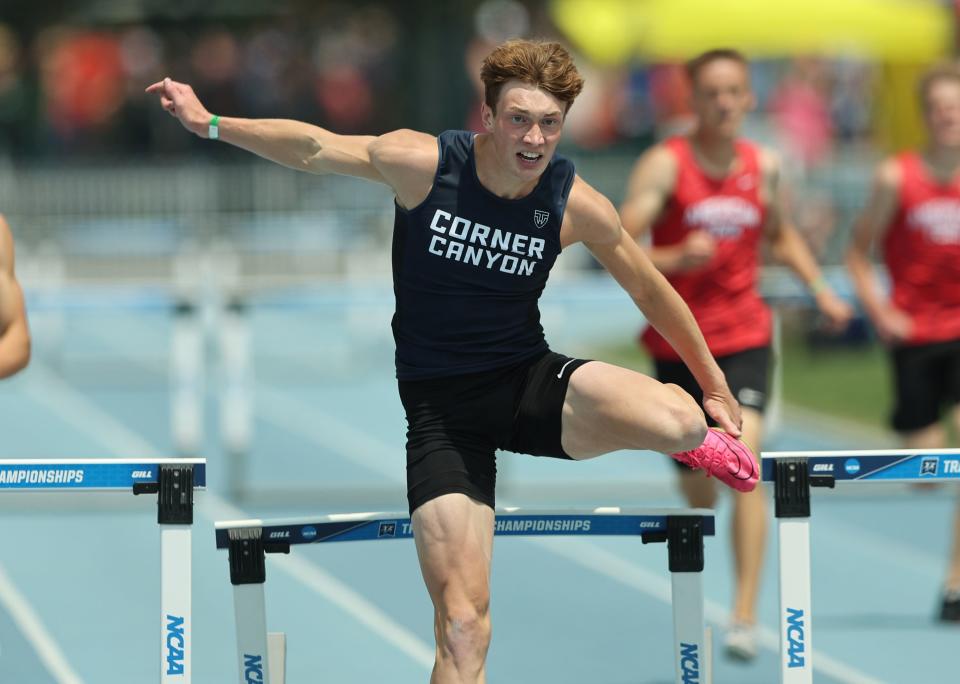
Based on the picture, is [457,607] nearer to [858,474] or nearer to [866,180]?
[858,474]

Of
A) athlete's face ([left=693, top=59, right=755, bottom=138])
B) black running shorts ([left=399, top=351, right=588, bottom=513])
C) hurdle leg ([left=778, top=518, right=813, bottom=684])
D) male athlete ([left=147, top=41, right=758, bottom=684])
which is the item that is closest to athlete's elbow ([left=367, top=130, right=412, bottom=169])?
male athlete ([left=147, top=41, right=758, bottom=684])

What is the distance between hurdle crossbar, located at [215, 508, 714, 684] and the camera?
495cm

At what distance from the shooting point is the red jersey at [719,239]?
6.96 m

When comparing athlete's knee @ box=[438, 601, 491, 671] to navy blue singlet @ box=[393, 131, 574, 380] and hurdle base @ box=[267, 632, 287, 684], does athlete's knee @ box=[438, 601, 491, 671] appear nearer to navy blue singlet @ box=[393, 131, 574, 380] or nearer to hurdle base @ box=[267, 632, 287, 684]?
hurdle base @ box=[267, 632, 287, 684]

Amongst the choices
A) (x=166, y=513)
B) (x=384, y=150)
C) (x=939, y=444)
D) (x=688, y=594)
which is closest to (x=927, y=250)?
(x=939, y=444)

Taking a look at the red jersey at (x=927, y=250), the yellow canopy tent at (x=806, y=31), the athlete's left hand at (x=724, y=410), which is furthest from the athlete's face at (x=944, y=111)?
the yellow canopy tent at (x=806, y=31)

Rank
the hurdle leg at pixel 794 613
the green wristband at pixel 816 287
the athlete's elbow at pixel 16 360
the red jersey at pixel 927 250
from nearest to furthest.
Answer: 1. the hurdle leg at pixel 794 613
2. the athlete's elbow at pixel 16 360
3. the green wristband at pixel 816 287
4. the red jersey at pixel 927 250

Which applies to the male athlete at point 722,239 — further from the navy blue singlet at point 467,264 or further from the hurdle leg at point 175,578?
the hurdle leg at point 175,578

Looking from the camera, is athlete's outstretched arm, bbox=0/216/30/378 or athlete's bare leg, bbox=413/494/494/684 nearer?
athlete's bare leg, bbox=413/494/494/684

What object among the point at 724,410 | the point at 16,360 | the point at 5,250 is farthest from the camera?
the point at 5,250

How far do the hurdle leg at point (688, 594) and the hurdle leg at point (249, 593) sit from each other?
1.24 meters

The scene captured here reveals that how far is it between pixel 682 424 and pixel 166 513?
151 centimetres

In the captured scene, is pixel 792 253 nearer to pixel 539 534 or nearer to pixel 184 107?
pixel 539 534

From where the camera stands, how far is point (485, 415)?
5227mm
